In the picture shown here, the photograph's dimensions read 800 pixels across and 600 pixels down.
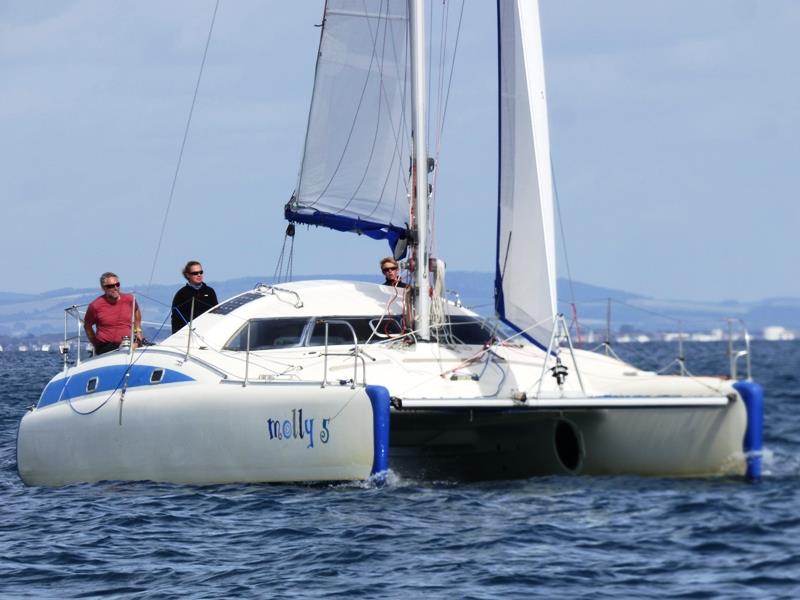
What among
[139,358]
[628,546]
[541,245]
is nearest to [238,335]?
[139,358]

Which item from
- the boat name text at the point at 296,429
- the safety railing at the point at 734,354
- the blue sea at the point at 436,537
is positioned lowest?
the blue sea at the point at 436,537

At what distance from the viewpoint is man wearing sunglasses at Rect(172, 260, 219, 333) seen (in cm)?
1353

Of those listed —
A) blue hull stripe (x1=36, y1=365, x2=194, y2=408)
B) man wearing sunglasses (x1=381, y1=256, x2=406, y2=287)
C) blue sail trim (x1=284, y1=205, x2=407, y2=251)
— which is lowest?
blue hull stripe (x1=36, y1=365, x2=194, y2=408)

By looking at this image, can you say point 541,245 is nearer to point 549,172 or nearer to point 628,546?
point 549,172

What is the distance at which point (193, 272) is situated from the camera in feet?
44.6

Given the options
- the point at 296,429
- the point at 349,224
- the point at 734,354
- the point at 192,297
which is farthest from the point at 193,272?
the point at 734,354

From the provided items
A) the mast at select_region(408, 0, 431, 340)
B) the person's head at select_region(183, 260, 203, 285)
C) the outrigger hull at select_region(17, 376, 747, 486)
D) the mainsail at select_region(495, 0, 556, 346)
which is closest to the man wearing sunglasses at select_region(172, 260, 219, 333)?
the person's head at select_region(183, 260, 203, 285)

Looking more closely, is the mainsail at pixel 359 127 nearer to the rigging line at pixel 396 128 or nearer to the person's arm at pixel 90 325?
the rigging line at pixel 396 128

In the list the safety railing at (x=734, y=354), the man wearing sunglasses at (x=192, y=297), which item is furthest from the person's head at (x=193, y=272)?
the safety railing at (x=734, y=354)

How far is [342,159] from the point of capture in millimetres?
13844

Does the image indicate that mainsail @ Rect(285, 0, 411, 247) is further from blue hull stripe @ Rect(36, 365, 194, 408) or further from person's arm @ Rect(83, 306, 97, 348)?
blue hull stripe @ Rect(36, 365, 194, 408)

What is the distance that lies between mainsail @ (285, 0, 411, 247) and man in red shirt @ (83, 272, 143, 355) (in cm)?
194

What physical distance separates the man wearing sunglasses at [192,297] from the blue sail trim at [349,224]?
1.16 metres

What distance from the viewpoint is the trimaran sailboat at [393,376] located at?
33.1 ft
